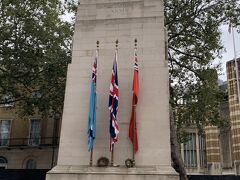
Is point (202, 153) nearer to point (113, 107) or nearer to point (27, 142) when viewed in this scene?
point (27, 142)

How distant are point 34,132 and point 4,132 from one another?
355cm

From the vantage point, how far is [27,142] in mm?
38250

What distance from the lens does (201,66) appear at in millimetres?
22078

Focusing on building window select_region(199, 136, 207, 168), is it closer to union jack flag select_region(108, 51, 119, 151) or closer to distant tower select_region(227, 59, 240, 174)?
distant tower select_region(227, 59, 240, 174)

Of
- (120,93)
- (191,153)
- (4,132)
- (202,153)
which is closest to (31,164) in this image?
(4,132)

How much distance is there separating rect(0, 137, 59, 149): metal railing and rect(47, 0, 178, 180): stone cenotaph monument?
27.6 m

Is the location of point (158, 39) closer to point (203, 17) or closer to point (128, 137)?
point (128, 137)

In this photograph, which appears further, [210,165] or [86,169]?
[210,165]

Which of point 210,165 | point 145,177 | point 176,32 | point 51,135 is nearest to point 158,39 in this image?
point 145,177

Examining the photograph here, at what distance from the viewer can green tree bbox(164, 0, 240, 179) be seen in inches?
829

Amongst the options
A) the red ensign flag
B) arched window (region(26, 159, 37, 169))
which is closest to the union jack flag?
the red ensign flag

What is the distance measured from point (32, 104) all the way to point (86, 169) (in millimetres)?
14640

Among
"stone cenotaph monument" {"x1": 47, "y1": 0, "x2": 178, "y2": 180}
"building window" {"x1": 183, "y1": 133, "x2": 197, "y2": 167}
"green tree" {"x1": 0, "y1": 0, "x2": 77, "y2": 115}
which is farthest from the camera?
"building window" {"x1": 183, "y1": 133, "x2": 197, "y2": 167}

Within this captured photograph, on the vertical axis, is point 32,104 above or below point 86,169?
above
